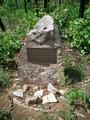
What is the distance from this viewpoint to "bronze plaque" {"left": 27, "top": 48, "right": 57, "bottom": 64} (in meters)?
7.36

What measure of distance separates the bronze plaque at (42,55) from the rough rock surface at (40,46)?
0.09 meters

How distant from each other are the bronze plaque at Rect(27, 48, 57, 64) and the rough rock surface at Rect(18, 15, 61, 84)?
3.5 inches

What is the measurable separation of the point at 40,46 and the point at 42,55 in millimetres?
256

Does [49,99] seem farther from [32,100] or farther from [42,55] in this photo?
[42,55]

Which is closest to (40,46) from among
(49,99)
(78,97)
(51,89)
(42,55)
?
(42,55)

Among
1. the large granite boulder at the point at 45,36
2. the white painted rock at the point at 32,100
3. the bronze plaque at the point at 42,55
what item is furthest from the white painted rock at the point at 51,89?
the large granite boulder at the point at 45,36

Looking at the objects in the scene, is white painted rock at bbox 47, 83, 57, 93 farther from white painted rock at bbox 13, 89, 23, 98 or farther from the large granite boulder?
the large granite boulder

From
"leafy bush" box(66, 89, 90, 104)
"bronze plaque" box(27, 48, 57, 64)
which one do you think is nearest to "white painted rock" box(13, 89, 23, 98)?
"bronze plaque" box(27, 48, 57, 64)

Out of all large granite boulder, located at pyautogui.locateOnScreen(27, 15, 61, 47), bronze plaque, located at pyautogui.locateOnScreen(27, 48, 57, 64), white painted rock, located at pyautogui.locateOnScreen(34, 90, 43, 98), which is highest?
large granite boulder, located at pyautogui.locateOnScreen(27, 15, 61, 47)

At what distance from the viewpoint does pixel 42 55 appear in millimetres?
7453

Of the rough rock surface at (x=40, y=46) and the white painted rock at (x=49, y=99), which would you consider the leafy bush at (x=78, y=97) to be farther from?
the rough rock surface at (x=40, y=46)

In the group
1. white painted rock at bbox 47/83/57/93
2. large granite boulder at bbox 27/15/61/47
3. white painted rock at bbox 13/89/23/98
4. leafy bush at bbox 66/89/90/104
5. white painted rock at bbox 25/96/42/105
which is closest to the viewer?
leafy bush at bbox 66/89/90/104

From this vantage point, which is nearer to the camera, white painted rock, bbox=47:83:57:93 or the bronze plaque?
white painted rock, bbox=47:83:57:93

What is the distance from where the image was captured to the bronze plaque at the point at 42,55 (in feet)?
24.2
